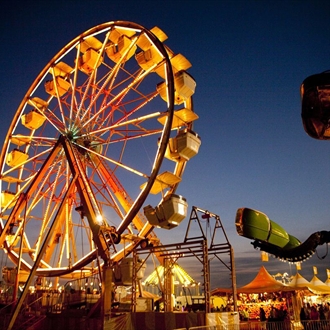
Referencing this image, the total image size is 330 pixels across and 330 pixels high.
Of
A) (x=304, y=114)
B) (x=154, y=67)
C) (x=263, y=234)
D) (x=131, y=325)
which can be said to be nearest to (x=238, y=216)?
(x=263, y=234)

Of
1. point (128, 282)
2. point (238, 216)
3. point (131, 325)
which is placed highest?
Result: point (238, 216)

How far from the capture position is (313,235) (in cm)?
640

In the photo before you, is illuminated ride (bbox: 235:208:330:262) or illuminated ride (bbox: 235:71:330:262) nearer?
illuminated ride (bbox: 235:71:330:262)

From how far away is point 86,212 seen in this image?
1366cm

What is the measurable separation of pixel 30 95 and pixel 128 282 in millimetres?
11162

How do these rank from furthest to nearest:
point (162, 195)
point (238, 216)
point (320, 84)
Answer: point (162, 195) < point (238, 216) < point (320, 84)

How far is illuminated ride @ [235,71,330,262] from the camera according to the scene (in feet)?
15.1

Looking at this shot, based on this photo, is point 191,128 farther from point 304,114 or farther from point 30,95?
point 304,114

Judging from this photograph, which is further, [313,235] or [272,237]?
[313,235]

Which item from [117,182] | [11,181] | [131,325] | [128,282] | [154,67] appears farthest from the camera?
[11,181]

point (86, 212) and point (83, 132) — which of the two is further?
point (83, 132)

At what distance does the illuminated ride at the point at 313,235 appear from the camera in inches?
181

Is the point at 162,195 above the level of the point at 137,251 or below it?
above

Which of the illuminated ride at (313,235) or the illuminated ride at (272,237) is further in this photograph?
the illuminated ride at (272,237)
